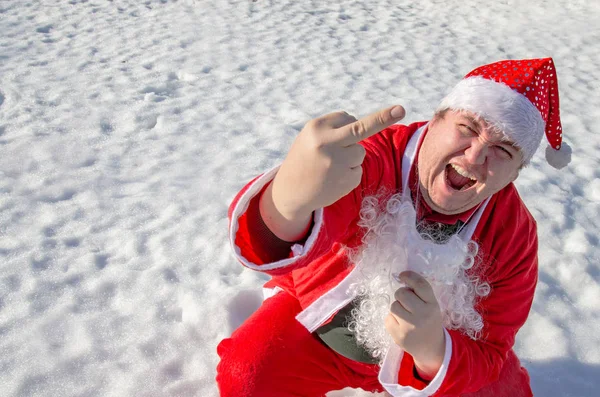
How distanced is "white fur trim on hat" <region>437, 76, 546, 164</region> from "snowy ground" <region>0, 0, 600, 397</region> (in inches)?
40.0

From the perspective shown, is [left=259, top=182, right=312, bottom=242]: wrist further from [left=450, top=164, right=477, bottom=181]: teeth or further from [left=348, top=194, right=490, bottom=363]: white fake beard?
[left=450, top=164, right=477, bottom=181]: teeth

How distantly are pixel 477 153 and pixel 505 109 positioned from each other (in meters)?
0.14

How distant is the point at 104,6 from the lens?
16.2ft

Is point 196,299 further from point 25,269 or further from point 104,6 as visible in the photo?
point 104,6

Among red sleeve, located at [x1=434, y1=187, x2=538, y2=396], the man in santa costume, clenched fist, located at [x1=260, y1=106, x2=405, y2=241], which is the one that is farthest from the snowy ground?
clenched fist, located at [x1=260, y1=106, x2=405, y2=241]

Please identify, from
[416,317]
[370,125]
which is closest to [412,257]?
[416,317]

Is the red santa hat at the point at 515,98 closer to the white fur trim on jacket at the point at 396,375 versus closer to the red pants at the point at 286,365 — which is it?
the white fur trim on jacket at the point at 396,375

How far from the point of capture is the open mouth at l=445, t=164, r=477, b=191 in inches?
53.8

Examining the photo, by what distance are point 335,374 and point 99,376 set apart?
30.0 inches

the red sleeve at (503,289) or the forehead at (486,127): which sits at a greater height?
the forehead at (486,127)

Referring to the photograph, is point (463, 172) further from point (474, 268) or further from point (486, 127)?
point (474, 268)

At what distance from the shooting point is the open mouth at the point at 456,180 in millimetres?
1366

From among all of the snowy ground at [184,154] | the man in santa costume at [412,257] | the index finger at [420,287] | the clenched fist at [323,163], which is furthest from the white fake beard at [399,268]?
the snowy ground at [184,154]

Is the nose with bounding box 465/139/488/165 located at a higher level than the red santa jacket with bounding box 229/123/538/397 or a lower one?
higher
